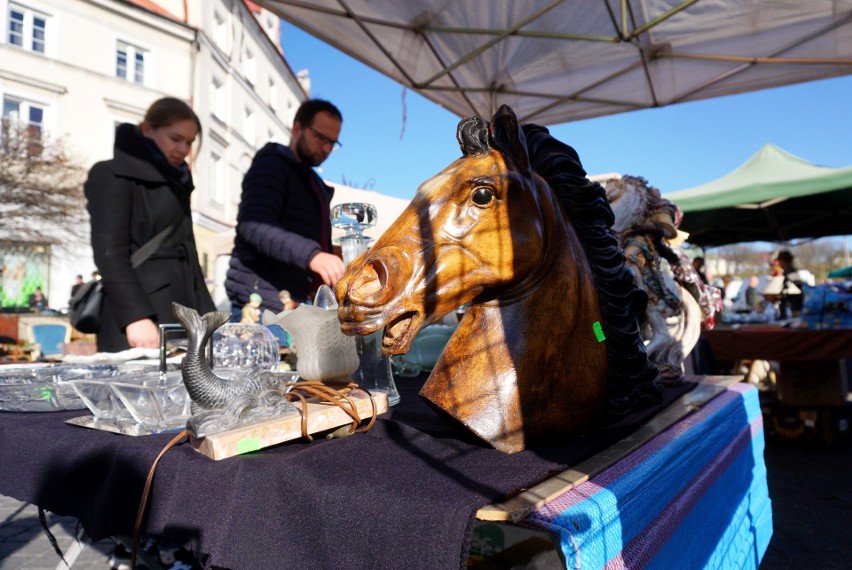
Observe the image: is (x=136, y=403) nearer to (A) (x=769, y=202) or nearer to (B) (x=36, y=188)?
(A) (x=769, y=202)

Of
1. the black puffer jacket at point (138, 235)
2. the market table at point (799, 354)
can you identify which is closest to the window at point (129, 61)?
the black puffer jacket at point (138, 235)

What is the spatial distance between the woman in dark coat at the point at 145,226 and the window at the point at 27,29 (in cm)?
1574

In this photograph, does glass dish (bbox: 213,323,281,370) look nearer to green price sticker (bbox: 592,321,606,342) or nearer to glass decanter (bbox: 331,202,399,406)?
glass decanter (bbox: 331,202,399,406)

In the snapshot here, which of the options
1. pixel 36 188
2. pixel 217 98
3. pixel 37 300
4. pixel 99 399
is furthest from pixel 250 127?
pixel 99 399

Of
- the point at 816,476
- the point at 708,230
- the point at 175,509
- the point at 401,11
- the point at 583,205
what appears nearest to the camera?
the point at 175,509

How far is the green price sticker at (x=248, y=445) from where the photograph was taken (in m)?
0.75

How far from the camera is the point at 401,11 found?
320cm

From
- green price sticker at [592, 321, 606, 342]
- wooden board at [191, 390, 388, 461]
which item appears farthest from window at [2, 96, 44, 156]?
green price sticker at [592, 321, 606, 342]

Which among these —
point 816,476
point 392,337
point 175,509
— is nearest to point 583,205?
point 392,337

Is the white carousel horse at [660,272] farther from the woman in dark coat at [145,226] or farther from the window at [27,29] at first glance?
the window at [27,29]

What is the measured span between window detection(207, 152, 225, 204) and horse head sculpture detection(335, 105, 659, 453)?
17208 mm

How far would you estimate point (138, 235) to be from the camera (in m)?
1.70

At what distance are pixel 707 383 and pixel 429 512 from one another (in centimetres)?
128

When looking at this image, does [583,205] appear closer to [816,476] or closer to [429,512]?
[429,512]
